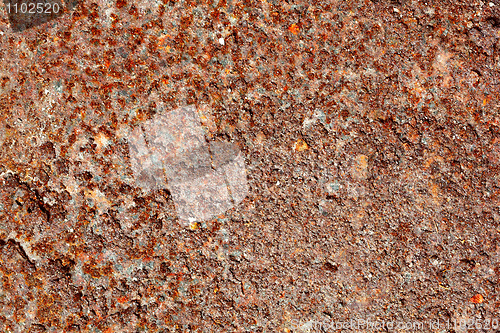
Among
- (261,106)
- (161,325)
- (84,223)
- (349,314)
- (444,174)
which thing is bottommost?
(161,325)

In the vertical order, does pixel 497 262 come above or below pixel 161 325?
above

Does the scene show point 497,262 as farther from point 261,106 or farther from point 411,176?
point 261,106

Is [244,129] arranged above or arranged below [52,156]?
above

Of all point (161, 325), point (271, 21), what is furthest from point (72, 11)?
point (161, 325)

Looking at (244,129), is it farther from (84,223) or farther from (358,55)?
(84,223)

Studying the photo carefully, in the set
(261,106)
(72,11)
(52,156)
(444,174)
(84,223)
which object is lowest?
(84,223)

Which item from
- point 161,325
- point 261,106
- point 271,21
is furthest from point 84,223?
point 271,21
